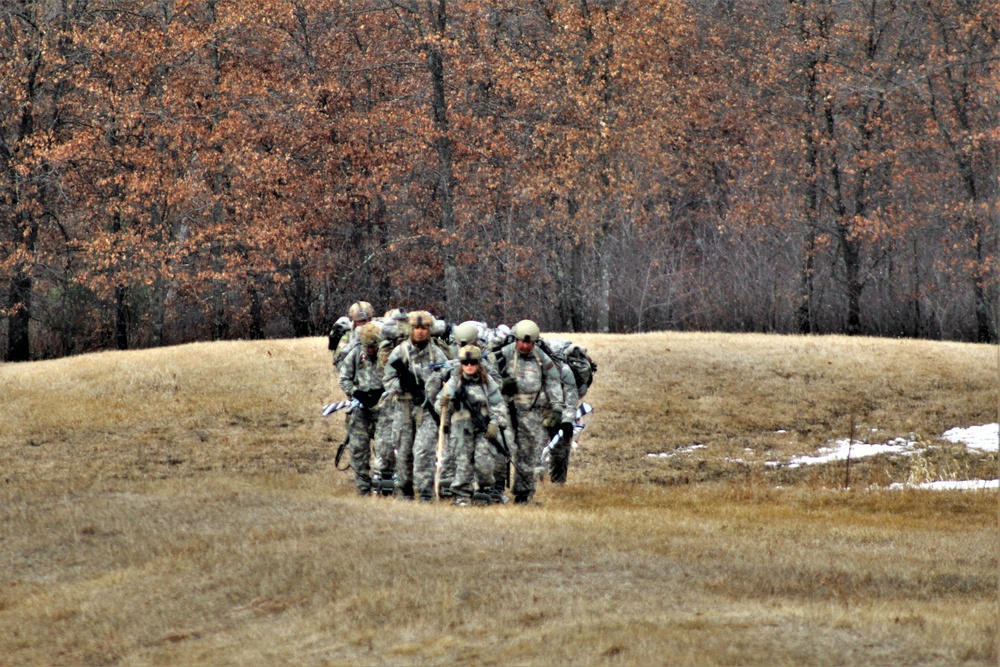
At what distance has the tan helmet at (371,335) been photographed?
1565 cm

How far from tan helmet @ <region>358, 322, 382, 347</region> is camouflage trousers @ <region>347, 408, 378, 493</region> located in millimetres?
832

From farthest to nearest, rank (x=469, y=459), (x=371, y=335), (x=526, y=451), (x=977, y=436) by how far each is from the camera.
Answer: (x=977, y=436) < (x=371, y=335) < (x=526, y=451) < (x=469, y=459)

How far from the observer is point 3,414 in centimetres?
2294

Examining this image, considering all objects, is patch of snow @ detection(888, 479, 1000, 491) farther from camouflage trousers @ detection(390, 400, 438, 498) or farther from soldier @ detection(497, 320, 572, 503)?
camouflage trousers @ detection(390, 400, 438, 498)

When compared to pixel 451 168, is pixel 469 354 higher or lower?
lower

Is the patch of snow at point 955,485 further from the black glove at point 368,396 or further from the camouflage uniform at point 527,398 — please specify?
the black glove at point 368,396

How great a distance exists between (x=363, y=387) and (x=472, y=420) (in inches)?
69.3

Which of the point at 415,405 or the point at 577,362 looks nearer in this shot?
the point at 415,405

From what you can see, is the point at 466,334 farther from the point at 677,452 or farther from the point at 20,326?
the point at 20,326

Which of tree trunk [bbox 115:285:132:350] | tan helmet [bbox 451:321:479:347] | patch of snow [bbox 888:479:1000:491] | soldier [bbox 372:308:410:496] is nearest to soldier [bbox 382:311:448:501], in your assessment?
soldier [bbox 372:308:410:496]

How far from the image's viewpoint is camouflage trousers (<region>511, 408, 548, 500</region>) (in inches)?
603

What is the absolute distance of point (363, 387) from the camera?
1570 centimetres

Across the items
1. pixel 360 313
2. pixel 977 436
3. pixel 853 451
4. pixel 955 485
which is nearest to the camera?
pixel 360 313

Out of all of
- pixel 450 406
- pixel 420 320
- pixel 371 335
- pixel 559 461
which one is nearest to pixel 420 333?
pixel 420 320
